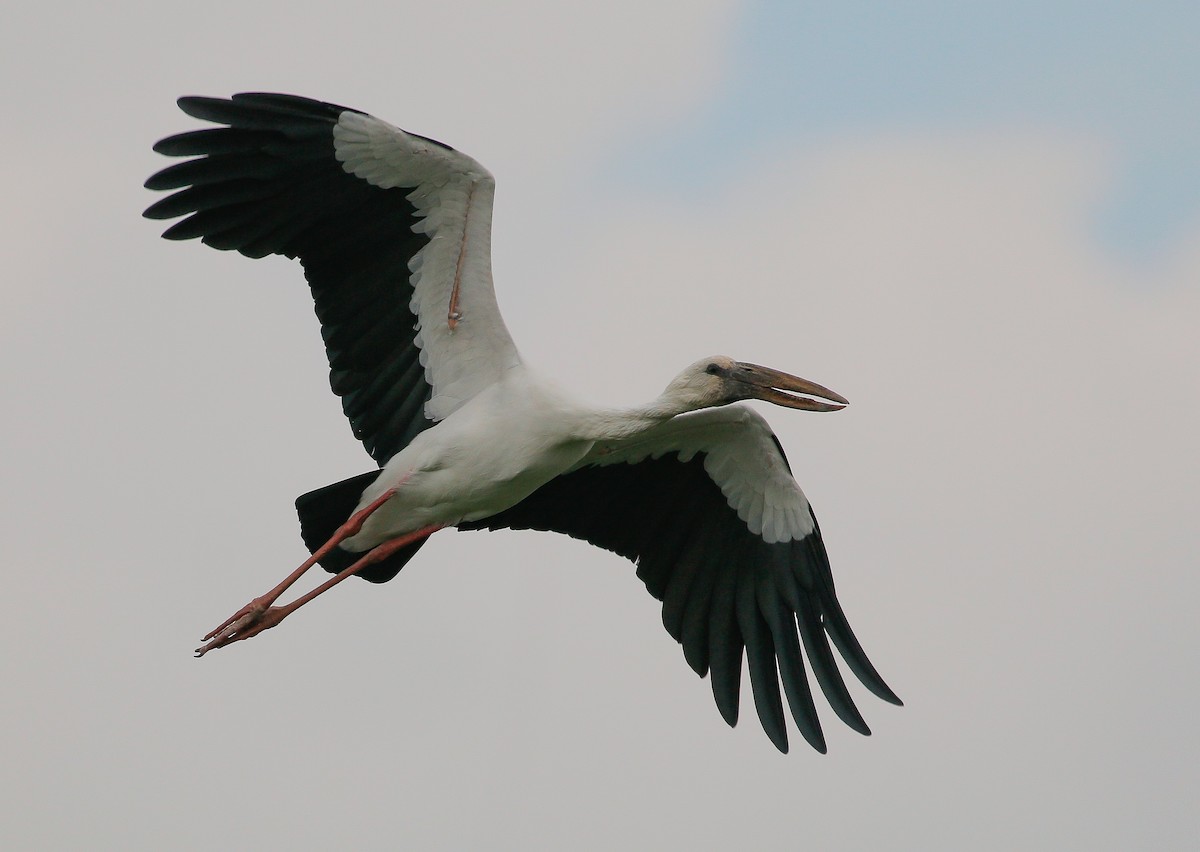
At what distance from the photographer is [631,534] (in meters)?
16.3

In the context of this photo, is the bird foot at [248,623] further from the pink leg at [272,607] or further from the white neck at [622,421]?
the white neck at [622,421]

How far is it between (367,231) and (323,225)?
0.32 meters

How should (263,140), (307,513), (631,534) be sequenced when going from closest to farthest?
(263,140) < (307,513) < (631,534)

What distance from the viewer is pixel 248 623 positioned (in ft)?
47.3

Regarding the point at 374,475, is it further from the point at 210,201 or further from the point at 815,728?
the point at 815,728

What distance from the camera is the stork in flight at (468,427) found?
548 inches

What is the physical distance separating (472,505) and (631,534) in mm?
2105

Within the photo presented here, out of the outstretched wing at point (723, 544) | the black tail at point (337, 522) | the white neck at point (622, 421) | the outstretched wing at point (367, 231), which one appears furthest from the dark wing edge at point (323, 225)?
the outstretched wing at point (723, 544)

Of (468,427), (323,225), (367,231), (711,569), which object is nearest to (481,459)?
(468,427)

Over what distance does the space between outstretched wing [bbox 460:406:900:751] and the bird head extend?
0.72 metres

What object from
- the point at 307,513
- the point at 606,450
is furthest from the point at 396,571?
the point at 606,450

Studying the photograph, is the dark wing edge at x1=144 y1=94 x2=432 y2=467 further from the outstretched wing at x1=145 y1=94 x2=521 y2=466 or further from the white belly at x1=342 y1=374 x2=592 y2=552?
the white belly at x1=342 y1=374 x2=592 y2=552

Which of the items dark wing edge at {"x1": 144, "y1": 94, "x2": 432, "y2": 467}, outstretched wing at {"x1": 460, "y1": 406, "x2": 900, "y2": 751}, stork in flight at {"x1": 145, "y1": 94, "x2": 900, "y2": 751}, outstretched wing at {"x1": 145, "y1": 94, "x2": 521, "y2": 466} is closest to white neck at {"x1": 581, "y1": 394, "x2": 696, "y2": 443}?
stork in flight at {"x1": 145, "y1": 94, "x2": 900, "y2": 751}

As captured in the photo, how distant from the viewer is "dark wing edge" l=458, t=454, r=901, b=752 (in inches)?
620
